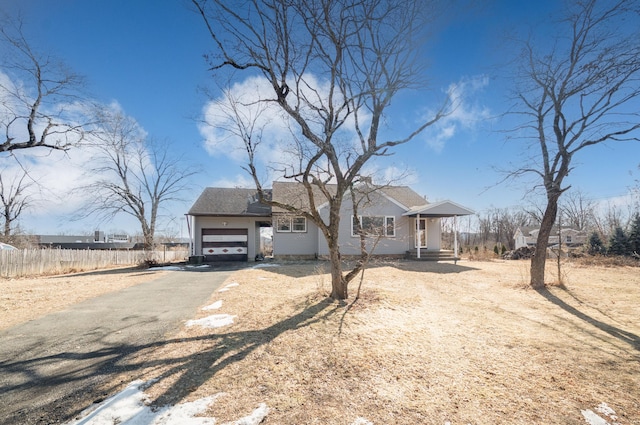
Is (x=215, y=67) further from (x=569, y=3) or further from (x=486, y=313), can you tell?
(x=569, y=3)

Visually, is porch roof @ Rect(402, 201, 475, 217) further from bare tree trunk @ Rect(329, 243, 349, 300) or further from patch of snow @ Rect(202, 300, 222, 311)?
patch of snow @ Rect(202, 300, 222, 311)

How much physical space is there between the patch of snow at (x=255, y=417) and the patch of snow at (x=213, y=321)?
2624mm

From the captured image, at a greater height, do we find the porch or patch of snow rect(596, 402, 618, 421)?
the porch

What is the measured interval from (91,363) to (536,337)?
660 centimetres

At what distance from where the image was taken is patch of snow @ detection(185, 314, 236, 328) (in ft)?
17.0

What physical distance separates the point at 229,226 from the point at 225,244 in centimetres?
111

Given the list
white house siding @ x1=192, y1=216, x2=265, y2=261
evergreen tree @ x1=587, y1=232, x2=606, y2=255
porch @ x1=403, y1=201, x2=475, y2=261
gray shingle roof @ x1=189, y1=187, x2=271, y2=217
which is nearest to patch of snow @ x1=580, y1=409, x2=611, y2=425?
porch @ x1=403, y1=201, x2=475, y2=261

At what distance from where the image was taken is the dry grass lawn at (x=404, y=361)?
289 cm

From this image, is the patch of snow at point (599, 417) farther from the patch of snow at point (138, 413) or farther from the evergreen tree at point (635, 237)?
the evergreen tree at point (635, 237)

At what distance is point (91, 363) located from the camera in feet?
12.1

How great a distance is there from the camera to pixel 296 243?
655 inches

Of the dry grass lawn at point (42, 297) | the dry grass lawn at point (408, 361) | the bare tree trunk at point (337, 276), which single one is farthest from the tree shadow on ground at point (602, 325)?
the dry grass lawn at point (42, 297)

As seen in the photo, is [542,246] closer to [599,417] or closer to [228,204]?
[599,417]

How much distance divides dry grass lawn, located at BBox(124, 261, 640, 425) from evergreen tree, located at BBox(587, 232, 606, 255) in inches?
598
